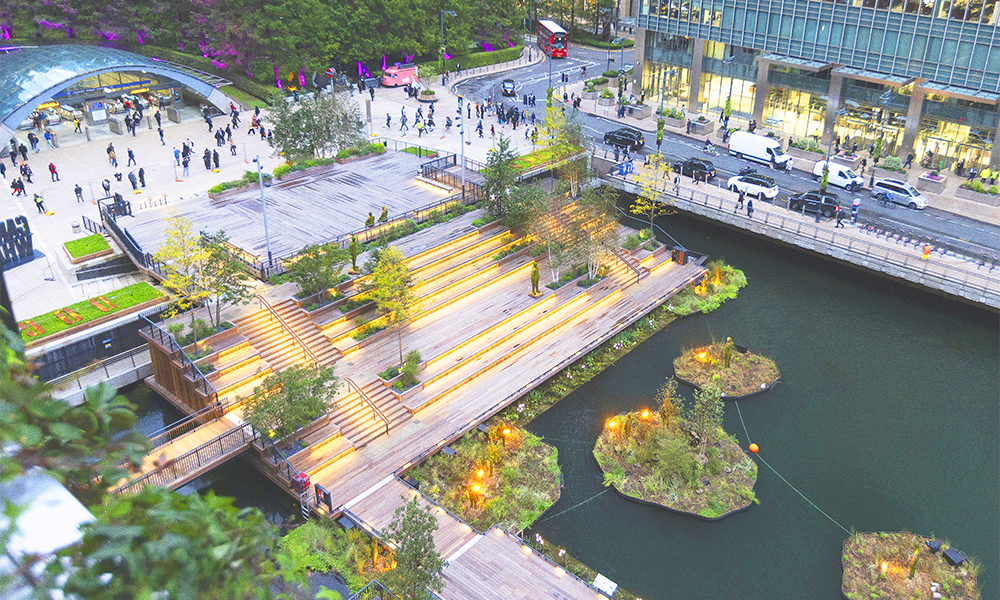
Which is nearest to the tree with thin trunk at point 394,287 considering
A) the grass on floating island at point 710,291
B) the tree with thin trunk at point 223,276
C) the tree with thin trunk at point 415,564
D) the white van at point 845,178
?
the tree with thin trunk at point 223,276

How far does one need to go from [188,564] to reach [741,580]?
2032 centimetres

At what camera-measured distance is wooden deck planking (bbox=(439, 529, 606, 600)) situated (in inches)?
869

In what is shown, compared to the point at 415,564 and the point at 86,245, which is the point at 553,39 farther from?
the point at 415,564

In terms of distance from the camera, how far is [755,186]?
47.0m

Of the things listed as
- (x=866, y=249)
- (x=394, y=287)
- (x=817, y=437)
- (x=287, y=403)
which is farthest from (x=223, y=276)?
(x=866, y=249)

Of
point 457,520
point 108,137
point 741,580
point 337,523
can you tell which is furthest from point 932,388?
point 108,137

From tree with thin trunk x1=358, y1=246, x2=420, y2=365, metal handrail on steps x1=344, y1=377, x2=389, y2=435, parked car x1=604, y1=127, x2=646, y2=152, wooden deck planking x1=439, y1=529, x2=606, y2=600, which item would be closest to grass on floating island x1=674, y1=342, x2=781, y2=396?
tree with thin trunk x1=358, y1=246, x2=420, y2=365

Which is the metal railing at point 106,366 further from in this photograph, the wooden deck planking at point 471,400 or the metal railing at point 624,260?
Result: the metal railing at point 624,260

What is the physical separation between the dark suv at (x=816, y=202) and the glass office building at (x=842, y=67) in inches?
524

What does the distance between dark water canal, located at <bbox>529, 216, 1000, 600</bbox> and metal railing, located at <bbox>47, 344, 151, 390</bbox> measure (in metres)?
16.6

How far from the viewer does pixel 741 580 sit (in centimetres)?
2358

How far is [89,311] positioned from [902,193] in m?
44.3

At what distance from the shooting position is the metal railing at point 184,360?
28.7m

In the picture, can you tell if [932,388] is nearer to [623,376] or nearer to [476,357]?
[623,376]
